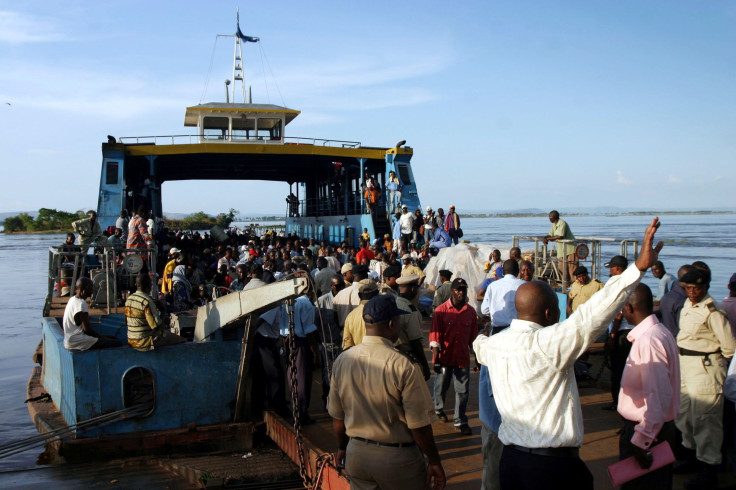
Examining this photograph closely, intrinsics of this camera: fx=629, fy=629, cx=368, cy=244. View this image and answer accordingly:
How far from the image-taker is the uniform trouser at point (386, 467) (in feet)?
10.4

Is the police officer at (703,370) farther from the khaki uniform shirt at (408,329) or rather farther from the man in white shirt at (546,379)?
the man in white shirt at (546,379)

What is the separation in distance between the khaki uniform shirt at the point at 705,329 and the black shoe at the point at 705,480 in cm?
87

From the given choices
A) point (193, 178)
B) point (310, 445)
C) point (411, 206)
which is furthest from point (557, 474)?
point (193, 178)

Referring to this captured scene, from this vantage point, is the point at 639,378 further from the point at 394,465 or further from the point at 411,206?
the point at 411,206

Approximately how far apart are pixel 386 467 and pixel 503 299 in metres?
3.27

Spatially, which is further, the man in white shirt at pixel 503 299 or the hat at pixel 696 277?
the man in white shirt at pixel 503 299

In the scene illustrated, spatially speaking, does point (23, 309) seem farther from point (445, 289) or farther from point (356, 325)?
point (356, 325)

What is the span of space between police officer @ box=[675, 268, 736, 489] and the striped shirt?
4709 millimetres

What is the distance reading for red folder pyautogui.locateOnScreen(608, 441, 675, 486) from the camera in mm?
3244

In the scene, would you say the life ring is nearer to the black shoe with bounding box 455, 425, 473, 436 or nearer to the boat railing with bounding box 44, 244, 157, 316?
the black shoe with bounding box 455, 425, 473, 436

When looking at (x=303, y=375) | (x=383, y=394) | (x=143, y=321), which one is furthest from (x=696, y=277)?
(x=143, y=321)

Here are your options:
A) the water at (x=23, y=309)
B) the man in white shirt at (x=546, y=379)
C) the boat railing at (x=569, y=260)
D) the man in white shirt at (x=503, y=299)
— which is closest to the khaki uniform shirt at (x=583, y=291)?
the man in white shirt at (x=503, y=299)

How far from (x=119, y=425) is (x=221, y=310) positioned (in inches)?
61.0

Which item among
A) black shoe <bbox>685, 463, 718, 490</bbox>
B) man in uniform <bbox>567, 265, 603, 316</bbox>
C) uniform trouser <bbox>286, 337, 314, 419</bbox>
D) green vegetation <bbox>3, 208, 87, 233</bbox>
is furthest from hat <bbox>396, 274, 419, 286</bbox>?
green vegetation <bbox>3, 208, 87, 233</bbox>
